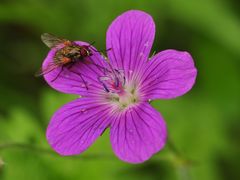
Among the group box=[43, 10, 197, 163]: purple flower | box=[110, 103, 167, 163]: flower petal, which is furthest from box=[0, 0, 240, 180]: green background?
box=[110, 103, 167, 163]: flower petal

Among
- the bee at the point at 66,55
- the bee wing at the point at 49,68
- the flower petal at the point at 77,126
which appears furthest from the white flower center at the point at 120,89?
the bee wing at the point at 49,68

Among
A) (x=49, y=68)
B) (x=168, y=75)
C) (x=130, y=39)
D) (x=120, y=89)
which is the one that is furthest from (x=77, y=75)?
(x=168, y=75)

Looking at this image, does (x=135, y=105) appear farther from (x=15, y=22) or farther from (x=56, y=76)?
(x=15, y=22)

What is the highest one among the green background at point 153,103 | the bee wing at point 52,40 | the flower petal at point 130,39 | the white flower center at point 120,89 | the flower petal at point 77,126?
the flower petal at point 130,39

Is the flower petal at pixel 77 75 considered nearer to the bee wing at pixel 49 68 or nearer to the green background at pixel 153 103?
the bee wing at pixel 49 68

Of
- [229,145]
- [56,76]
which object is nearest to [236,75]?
[229,145]

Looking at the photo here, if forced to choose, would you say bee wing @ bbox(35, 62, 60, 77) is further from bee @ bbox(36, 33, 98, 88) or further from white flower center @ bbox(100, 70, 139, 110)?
white flower center @ bbox(100, 70, 139, 110)

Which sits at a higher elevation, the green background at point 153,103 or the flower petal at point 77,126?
the flower petal at point 77,126
